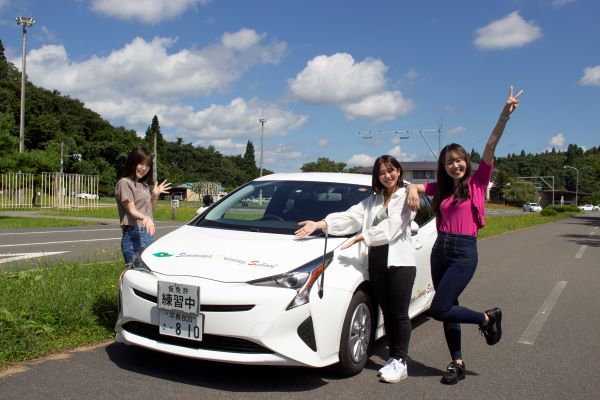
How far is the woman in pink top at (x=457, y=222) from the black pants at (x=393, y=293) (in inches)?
8.5

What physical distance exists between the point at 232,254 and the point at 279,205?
1369mm

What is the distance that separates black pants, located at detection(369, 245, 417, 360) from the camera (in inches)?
157

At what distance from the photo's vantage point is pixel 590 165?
40.8 metres

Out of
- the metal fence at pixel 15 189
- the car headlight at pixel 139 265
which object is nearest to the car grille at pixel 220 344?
the car headlight at pixel 139 265

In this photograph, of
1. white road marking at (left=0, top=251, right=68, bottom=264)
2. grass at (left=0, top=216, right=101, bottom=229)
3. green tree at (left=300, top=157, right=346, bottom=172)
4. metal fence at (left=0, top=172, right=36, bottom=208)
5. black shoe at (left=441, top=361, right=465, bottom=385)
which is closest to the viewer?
black shoe at (left=441, top=361, right=465, bottom=385)

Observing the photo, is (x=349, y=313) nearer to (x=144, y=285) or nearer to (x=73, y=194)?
(x=144, y=285)

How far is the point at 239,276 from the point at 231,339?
41 cm

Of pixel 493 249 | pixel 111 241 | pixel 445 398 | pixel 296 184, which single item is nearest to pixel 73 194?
pixel 111 241

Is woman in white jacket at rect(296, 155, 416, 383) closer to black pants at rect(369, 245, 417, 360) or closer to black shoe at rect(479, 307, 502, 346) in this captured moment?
black pants at rect(369, 245, 417, 360)

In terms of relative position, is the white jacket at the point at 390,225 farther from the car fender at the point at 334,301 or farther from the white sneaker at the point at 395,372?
the white sneaker at the point at 395,372

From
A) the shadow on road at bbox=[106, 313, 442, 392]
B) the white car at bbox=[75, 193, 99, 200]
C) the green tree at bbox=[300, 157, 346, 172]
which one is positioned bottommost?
the shadow on road at bbox=[106, 313, 442, 392]

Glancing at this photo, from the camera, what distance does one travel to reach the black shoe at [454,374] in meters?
4.05

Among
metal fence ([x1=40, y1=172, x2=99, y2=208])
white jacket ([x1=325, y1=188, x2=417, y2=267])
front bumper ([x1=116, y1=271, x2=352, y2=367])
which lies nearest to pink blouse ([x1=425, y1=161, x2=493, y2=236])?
white jacket ([x1=325, y1=188, x2=417, y2=267])

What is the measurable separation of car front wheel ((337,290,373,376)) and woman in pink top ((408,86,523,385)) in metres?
0.50
